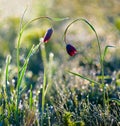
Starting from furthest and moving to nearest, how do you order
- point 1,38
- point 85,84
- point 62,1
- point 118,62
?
point 62,1 → point 1,38 → point 118,62 → point 85,84

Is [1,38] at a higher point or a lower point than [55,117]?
higher

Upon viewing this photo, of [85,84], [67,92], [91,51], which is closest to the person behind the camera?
[67,92]

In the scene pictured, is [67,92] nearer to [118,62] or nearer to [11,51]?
[118,62]

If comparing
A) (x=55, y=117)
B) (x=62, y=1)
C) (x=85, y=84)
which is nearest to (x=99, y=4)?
(x=62, y=1)

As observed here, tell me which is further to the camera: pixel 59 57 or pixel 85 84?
pixel 59 57

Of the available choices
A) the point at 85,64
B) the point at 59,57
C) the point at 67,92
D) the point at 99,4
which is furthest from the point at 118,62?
the point at 99,4

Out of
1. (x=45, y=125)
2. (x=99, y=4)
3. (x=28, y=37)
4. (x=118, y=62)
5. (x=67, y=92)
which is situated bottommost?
(x=45, y=125)

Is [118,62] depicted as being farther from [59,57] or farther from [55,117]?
[55,117]
